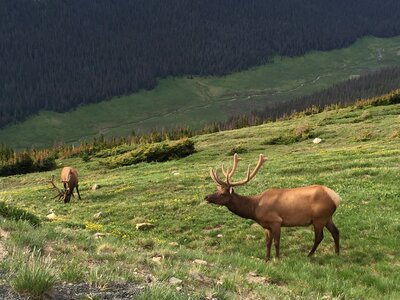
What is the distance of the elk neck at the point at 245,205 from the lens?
14.0m

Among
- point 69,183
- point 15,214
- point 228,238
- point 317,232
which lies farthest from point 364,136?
point 15,214

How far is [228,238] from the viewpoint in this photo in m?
16.5

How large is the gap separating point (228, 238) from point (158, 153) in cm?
3490

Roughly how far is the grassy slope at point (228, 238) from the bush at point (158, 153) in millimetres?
13382

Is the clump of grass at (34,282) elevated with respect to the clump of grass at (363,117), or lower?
elevated

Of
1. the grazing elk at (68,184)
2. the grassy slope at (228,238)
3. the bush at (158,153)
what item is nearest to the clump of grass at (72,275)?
the grassy slope at (228,238)

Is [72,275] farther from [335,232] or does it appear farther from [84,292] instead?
[335,232]

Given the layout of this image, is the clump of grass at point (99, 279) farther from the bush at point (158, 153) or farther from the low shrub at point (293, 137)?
the low shrub at point (293, 137)

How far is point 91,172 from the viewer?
170 ft

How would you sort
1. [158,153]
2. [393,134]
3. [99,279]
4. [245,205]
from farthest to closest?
[158,153] → [393,134] → [245,205] → [99,279]

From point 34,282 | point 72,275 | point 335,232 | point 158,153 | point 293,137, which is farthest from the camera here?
point 158,153

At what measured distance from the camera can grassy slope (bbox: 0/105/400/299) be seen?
9000 mm

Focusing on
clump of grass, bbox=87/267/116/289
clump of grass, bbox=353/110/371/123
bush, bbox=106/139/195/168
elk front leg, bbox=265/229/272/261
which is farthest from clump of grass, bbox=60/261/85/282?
clump of grass, bbox=353/110/371/123

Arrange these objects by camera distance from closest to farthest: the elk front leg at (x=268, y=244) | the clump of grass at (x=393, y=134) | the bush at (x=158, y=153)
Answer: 1. the elk front leg at (x=268, y=244)
2. the clump of grass at (x=393, y=134)
3. the bush at (x=158, y=153)
